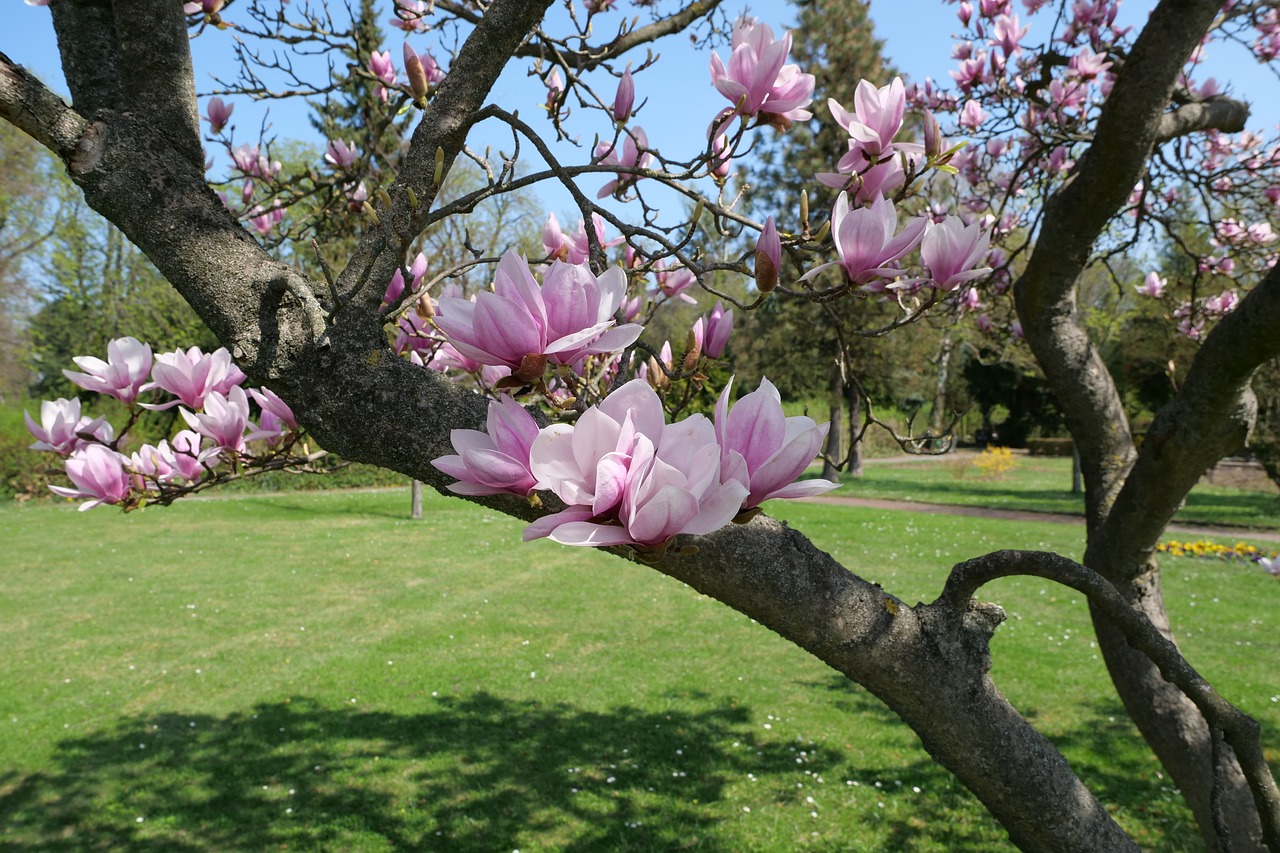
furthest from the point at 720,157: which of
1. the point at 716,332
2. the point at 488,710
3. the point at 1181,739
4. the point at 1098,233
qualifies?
the point at 488,710

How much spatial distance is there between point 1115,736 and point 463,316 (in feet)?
19.1

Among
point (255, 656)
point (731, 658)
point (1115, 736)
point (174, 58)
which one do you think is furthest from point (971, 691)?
point (255, 656)

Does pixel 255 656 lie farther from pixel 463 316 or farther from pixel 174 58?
pixel 463 316

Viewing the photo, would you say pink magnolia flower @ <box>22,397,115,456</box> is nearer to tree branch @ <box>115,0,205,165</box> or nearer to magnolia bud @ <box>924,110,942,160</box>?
tree branch @ <box>115,0,205,165</box>

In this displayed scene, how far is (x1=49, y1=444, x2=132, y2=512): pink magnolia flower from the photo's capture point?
1656 mm

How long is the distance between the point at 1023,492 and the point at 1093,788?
1438 centimetres

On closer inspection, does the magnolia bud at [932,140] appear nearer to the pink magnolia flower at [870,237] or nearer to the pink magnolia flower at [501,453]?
the pink magnolia flower at [870,237]

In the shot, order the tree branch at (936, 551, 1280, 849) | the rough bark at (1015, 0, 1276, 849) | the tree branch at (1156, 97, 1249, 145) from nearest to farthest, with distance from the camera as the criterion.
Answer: the tree branch at (936, 551, 1280, 849) → the rough bark at (1015, 0, 1276, 849) → the tree branch at (1156, 97, 1249, 145)

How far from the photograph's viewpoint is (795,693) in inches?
234

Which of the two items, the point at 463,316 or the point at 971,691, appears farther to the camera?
the point at 971,691

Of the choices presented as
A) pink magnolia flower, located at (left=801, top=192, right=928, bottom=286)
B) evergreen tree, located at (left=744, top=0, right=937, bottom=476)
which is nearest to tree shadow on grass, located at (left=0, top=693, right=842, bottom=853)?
pink magnolia flower, located at (left=801, top=192, right=928, bottom=286)

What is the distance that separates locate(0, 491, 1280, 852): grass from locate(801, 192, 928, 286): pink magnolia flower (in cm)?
354

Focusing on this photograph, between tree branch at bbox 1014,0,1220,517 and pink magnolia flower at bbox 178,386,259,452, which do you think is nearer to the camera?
pink magnolia flower at bbox 178,386,259,452

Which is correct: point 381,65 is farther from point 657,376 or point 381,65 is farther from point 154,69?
point 657,376
